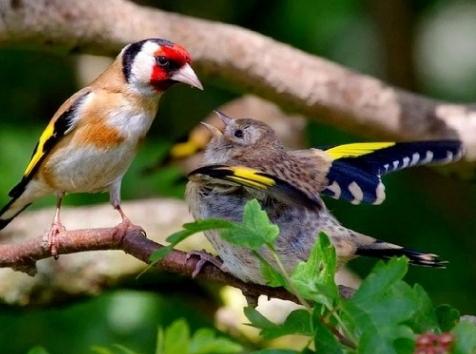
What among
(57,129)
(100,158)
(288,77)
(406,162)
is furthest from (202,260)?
(288,77)

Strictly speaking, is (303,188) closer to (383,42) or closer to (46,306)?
(46,306)

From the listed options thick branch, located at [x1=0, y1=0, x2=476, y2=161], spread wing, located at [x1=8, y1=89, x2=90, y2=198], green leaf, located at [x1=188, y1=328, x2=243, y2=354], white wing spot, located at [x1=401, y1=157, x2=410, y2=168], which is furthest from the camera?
thick branch, located at [x1=0, y1=0, x2=476, y2=161]

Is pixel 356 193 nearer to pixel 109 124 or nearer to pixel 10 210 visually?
pixel 109 124

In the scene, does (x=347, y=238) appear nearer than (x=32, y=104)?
Yes

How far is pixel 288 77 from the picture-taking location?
5.75 meters

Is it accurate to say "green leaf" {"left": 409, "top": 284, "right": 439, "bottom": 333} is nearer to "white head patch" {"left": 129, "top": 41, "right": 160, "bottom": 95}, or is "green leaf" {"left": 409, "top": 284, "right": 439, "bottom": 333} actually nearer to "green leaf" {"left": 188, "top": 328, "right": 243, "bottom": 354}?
"green leaf" {"left": 188, "top": 328, "right": 243, "bottom": 354}

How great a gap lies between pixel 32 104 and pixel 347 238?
172 inches

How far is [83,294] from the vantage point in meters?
5.01

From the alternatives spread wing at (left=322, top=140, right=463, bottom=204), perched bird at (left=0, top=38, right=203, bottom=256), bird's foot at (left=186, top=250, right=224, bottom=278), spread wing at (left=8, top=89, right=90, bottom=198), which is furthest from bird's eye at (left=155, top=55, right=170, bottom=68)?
bird's foot at (left=186, top=250, right=224, bottom=278)

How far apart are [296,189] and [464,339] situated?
1098mm

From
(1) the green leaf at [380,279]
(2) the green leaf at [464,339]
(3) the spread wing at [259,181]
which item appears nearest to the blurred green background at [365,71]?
(3) the spread wing at [259,181]

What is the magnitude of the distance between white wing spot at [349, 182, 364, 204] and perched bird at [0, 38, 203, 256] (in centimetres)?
111

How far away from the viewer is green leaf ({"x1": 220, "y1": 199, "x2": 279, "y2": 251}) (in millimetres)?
2445

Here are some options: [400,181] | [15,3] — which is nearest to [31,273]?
[15,3]
